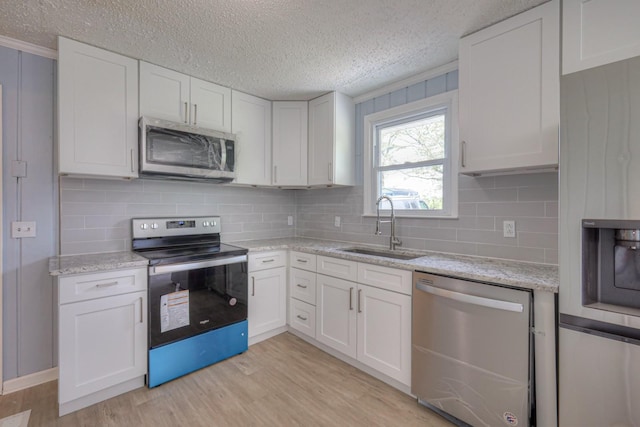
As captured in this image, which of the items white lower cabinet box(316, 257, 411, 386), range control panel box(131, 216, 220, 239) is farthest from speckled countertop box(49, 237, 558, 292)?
range control panel box(131, 216, 220, 239)

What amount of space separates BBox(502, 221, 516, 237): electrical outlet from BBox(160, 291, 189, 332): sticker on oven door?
230 cm

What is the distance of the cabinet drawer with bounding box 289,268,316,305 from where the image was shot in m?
2.61

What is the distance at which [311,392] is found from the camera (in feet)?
6.56

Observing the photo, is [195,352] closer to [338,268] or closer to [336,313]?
[336,313]

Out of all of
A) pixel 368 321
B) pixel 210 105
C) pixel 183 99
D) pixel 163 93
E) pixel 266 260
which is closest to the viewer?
pixel 368 321

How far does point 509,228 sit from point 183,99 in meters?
2.67

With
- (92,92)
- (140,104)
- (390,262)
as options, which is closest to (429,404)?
(390,262)

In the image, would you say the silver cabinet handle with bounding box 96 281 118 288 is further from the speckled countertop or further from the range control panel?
the range control panel

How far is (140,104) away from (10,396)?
2.16 metres

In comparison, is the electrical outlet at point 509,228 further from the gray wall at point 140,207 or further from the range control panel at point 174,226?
the range control panel at point 174,226

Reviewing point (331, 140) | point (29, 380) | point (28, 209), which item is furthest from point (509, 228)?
point (29, 380)

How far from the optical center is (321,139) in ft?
9.55

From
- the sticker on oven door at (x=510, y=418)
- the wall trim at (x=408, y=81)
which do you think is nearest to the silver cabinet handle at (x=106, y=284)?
Result: the sticker on oven door at (x=510, y=418)

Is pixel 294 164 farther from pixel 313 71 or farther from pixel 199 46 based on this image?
pixel 199 46
